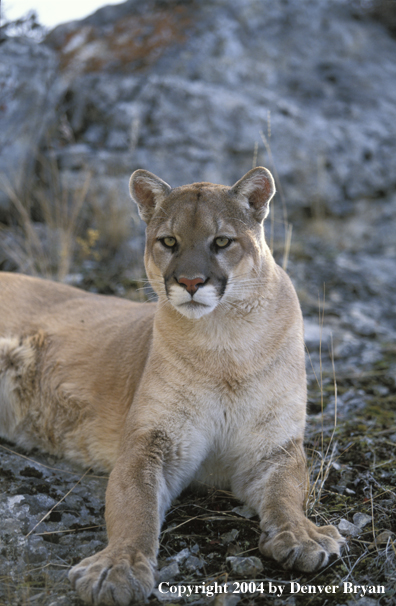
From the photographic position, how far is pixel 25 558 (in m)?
2.66

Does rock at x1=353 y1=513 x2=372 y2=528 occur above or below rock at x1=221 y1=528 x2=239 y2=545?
below

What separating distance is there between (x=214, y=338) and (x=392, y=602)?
4.83 ft

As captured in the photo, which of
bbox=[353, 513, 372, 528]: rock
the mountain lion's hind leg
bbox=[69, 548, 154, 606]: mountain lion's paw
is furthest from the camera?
the mountain lion's hind leg

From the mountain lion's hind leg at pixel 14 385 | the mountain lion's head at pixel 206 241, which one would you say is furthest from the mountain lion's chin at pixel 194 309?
the mountain lion's hind leg at pixel 14 385

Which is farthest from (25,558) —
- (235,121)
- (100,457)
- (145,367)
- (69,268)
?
(235,121)

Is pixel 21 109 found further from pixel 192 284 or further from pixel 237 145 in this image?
pixel 192 284

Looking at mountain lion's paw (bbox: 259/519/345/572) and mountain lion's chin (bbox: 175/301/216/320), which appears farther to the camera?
mountain lion's chin (bbox: 175/301/216/320)

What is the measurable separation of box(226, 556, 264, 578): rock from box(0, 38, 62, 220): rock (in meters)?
5.30

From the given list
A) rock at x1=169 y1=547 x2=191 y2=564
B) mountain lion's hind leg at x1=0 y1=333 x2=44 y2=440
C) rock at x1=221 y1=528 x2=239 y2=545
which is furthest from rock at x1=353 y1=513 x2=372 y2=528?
mountain lion's hind leg at x1=0 y1=333 x2=44 y2=440

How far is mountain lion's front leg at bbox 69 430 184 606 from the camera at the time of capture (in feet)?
7.44

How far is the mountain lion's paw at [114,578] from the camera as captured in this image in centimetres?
224

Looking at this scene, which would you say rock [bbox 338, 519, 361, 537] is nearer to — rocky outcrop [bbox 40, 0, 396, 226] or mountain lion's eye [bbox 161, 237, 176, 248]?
mountain lion's eye [bbox 161, 237, 176, 248]

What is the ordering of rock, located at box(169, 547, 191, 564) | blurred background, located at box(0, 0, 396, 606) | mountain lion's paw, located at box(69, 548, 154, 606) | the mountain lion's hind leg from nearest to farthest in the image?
mountain lion's paw, located at box(69, 548, 154, 606), rock, located at box(169, 547, 191, 564), the mountain lion's hind leg, blurred background, located at box(0, 0, 396, 606)

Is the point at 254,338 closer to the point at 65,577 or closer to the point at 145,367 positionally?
the point at 145,367
